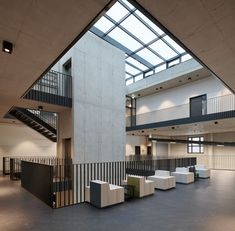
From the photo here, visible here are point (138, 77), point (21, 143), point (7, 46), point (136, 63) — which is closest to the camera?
point (7, 46)

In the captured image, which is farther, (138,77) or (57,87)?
(138,77)

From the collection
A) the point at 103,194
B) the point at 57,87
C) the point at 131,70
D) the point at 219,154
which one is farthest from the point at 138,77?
the point at 103,194

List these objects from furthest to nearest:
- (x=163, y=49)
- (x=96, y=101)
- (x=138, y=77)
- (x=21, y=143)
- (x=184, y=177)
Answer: (x=138, y=77) → (x=163, y=49) → (x=21, y=143) → (x=96, y=101) → (x=184, y=177)

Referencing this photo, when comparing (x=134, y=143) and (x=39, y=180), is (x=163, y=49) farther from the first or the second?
(x=39, y=180)

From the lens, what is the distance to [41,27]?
3.24 metres

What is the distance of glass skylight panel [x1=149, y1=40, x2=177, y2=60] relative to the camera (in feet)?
48.8

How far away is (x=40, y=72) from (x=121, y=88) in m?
7.51

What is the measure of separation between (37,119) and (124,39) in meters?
7.89

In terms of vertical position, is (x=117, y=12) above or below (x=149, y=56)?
above

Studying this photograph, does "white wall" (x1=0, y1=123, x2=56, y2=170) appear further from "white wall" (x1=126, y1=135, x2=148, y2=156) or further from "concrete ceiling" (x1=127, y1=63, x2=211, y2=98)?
"concrete ceiling" (x1=127, y1=63, x2=211, y2=98)

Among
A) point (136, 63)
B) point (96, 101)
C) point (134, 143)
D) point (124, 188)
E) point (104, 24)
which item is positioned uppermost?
point (104, 24)

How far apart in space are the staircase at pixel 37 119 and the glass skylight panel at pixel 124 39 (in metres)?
6.63

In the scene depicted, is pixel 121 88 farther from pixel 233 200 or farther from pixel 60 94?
pixel 233 200

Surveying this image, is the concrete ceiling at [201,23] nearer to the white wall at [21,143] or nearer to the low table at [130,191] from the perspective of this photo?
the low table at [130,191]
